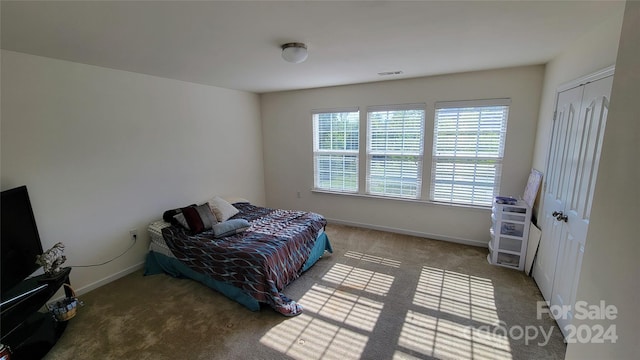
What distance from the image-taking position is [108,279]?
9.46 feet

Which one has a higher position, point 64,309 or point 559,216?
point 559,216

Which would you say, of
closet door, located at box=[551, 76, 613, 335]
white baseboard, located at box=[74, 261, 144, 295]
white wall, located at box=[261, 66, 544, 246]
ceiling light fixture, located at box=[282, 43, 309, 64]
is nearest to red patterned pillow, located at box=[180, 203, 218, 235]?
white baseboard, located at box=[74, 261, 144, 295]

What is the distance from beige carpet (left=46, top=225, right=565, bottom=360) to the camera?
1.94 metres

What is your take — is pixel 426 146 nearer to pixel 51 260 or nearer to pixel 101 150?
pixel 101 150

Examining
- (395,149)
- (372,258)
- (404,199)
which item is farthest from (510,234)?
(395,149)

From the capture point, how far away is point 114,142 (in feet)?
9.45

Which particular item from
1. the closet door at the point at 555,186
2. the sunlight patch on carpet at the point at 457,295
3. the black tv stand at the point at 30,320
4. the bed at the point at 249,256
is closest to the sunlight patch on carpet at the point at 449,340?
the sunlight patch on carpet at the point at 457,295

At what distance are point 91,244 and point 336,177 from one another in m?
3.36

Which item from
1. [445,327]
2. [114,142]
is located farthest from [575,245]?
[114,142]

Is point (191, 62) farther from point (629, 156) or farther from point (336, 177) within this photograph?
point (629, 156)

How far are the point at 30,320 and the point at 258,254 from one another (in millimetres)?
1737

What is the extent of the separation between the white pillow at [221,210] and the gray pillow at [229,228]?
47 cm

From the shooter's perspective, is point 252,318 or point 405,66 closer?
point 252,318

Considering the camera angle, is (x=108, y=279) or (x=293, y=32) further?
(x=108, y=279)
